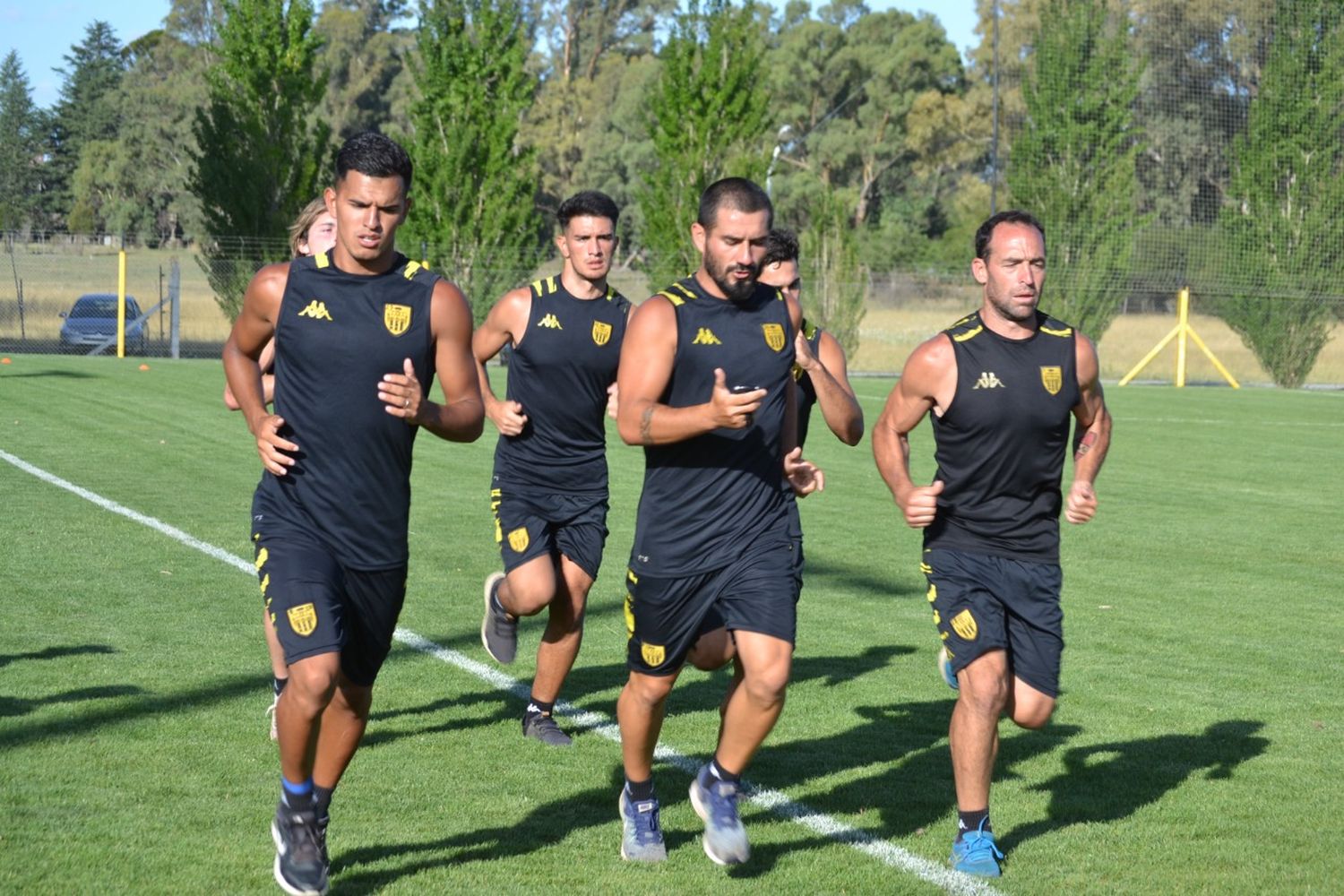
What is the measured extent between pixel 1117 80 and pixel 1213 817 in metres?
39.4

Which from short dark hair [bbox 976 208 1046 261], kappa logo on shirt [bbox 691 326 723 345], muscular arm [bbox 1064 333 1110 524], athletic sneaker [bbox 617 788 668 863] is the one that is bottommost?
athletic sneaker [bbox 617 788 668 863]

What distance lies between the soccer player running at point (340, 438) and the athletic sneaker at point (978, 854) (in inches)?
78.3

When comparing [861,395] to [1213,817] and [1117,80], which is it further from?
[1213,817]

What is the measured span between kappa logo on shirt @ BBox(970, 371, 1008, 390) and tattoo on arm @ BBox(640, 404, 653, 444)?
1246 mm

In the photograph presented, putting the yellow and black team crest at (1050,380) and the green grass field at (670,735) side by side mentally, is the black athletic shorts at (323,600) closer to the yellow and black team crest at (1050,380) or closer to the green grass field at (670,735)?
the green grass field at (670,735)

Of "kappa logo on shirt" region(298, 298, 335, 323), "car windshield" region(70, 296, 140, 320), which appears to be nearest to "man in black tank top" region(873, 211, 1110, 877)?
"kappa logo on shirt" region(298, 298, 335, 323)

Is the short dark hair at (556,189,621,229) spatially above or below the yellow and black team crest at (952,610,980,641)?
above

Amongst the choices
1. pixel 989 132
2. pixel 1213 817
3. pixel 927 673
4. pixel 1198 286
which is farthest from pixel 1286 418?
pixel 989 132

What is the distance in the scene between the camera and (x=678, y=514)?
215 inches

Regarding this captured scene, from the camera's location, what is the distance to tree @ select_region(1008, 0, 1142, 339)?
1640 inches

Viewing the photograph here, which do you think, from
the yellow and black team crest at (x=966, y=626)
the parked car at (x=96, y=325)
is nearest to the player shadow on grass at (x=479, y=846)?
the yellow and black team crest at (x=966, y=626)

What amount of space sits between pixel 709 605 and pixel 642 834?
781 millimetres

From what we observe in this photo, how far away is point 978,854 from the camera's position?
5.35 meters

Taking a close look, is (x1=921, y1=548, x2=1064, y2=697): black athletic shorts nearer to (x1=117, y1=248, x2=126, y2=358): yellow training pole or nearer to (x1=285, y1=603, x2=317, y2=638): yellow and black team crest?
(x1=285, y1=603, x2=317, y2=638): yellow and black team crest
